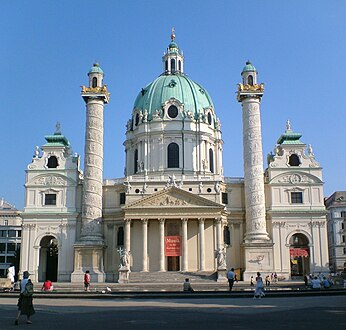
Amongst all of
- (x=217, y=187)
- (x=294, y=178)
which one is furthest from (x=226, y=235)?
(x=294, y=178)

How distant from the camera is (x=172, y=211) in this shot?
55.2 m

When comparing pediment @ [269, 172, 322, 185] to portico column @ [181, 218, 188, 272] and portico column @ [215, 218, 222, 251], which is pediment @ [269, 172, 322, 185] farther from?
portico column @ [181, 218, 188, 272]

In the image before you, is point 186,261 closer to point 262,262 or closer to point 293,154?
point 262,262

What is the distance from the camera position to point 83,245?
53906 millimetres

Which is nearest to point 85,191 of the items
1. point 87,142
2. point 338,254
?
point 87,142

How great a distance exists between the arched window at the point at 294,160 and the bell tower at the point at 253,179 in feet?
18.8

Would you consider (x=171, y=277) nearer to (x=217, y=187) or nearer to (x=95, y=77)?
(x=217, y=187)

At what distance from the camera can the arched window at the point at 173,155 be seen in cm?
6388

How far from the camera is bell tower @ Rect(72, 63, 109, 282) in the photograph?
177 ft

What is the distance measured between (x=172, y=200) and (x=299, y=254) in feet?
50.7

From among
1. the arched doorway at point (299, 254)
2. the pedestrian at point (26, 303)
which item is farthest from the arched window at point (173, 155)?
the pedestrian at point (26, 303)

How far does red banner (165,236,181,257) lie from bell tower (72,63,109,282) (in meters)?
6.96

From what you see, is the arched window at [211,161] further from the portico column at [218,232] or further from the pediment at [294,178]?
the portico column at [218,232]

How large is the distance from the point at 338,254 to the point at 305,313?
7047 cm
